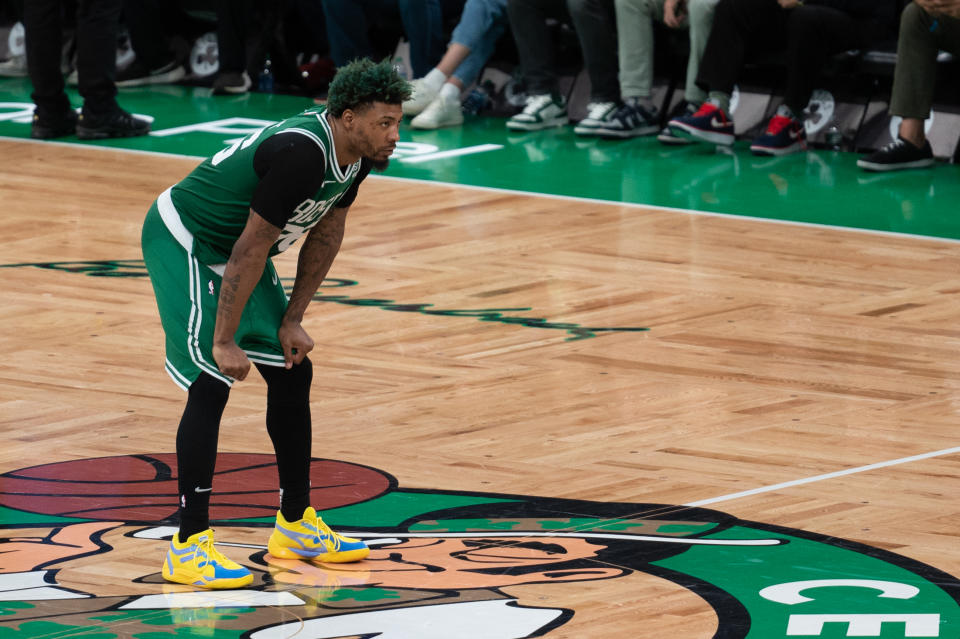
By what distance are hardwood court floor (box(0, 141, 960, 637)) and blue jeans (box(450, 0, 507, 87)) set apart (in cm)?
235

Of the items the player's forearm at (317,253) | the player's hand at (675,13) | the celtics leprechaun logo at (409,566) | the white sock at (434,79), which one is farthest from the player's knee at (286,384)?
the white sock at (434,79)

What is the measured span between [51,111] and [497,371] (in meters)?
5.17

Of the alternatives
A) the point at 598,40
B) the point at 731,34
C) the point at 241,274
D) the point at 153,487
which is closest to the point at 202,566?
the point at 241,274

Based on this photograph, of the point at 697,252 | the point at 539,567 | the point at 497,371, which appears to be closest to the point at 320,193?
the point at 539,567

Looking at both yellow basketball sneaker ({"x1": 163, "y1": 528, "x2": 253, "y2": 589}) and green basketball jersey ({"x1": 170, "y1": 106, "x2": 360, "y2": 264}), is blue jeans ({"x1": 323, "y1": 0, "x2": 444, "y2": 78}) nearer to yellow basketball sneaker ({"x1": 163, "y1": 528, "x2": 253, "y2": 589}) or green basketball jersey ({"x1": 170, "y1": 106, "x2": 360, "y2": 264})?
green basketball jersey ({"x1": 170, "y1": 106, "x2": 360, "y2": 264})

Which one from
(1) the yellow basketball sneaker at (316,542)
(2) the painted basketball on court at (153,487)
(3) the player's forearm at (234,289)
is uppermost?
(3) the player's forearm at (234,289)

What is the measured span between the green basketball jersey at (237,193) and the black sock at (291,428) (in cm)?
27

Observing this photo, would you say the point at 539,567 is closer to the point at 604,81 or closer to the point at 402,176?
the point at 402,176

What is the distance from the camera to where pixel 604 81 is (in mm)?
9969

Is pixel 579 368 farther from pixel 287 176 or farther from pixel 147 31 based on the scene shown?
pixel 147 31

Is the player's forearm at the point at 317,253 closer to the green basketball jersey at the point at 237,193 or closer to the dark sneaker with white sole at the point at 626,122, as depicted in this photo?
the green basketball jersey at the point at 237,193

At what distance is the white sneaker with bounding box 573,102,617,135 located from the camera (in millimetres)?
9953

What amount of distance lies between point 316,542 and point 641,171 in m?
5.48

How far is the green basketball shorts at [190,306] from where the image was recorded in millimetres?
3697
